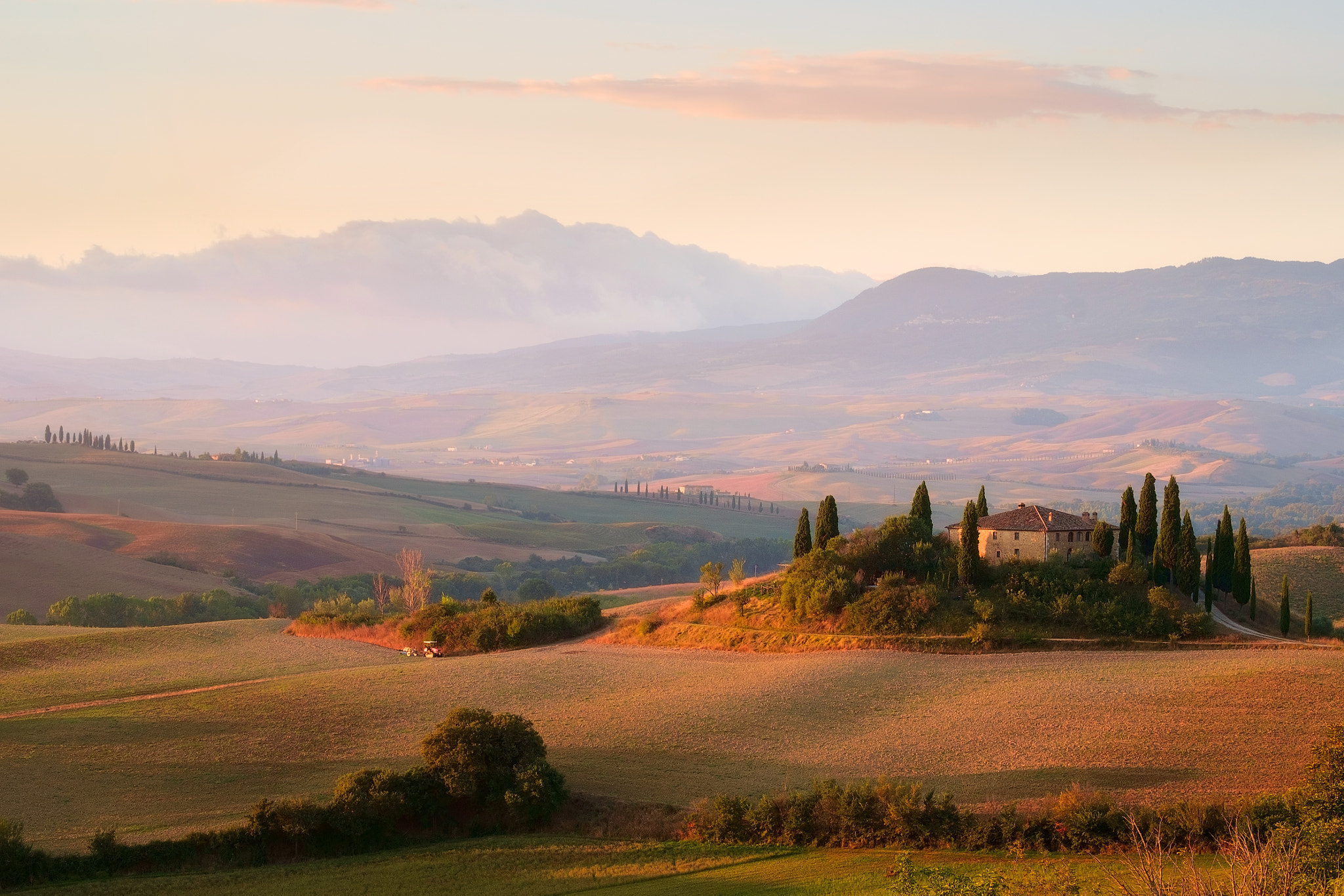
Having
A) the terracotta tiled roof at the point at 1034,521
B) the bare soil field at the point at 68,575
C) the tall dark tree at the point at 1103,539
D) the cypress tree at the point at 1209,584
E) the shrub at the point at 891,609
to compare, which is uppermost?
the terracotta tiled roof at the point at 1034,521

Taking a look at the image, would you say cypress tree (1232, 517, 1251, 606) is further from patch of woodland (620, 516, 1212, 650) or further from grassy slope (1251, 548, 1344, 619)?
grassy slope (1251, 548, 1344, 619)

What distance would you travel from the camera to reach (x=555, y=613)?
232 ft

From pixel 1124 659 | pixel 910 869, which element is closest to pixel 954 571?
pixel 1124 659

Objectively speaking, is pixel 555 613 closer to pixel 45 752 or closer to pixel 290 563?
pixel 45 752

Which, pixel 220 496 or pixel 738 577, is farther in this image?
pixel 220 496

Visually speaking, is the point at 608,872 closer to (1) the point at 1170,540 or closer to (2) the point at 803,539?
(1) the point at 1170,540

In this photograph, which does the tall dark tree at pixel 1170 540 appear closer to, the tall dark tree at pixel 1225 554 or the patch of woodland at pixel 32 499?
the tall dark tree at pixel 1225 554

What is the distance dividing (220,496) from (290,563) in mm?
62727

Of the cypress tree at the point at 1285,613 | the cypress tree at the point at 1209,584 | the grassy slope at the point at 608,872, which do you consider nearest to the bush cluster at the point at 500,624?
the cypress tree at the point at 1209,584

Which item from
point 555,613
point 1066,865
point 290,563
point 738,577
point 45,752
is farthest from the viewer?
point 290,563

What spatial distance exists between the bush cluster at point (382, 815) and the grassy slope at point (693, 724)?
138 cm

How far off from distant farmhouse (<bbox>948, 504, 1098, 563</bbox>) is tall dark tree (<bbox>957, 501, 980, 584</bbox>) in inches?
86.0

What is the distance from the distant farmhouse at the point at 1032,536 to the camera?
213 ft

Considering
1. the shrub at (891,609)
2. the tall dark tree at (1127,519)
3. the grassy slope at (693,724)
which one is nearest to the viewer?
the grassy slope at (693,724)
